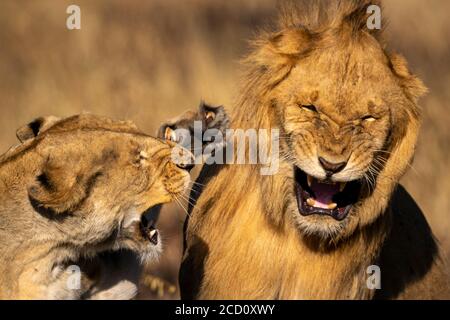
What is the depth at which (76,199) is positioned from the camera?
5.14 metres

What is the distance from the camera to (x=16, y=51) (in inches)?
424

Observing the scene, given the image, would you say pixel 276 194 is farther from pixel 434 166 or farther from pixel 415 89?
pixel 434 166

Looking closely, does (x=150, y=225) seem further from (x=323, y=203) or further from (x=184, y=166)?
(x=323, y=203)

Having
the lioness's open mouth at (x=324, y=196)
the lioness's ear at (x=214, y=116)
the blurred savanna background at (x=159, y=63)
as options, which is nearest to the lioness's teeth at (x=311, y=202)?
the lioness's open mouth at (x=324, y=196)

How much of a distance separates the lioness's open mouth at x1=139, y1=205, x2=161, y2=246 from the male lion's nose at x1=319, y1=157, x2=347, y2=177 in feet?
2.68

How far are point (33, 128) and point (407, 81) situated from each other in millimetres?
1561

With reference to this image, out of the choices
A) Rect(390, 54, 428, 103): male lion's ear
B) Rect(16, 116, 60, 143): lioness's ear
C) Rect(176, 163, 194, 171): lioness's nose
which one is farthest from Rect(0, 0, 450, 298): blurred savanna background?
Rect(390, 54, 428, 103): male lion's ear

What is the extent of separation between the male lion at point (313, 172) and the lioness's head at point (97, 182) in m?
0.33

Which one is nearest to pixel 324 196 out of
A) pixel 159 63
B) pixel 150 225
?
pixel 150 225

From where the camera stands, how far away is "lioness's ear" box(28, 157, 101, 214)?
5062 mm

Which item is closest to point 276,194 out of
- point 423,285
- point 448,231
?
point 423,285

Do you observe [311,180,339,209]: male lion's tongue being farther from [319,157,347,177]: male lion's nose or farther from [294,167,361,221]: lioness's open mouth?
[319,157,347,177]: male lion's nose

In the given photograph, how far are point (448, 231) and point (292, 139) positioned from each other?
3925mm

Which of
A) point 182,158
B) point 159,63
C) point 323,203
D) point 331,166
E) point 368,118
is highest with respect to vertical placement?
point 368,118
